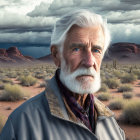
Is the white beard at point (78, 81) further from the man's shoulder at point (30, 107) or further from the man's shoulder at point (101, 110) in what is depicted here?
the man's shoulder at point (30, 107)

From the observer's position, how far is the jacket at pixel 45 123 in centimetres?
236

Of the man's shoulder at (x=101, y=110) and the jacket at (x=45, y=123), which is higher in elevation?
the jacket at (x=45, y=123)

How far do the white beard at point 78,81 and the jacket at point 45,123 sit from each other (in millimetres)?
224

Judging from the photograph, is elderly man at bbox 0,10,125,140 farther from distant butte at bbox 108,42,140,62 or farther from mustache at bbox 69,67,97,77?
distant butte at bbox 108,42,140,62

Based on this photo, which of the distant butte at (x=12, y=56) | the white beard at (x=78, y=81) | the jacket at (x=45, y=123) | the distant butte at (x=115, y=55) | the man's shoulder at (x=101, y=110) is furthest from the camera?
the distant butte at (x=12, y=56)

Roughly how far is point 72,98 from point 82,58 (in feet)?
1.41

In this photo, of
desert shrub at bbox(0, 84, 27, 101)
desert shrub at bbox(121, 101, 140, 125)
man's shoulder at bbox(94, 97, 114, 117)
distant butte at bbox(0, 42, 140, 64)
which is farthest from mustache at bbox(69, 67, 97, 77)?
distant butte at bbox(0, 42, 140, 64)

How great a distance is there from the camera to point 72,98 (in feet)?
8.94

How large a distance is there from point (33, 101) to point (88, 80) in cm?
72

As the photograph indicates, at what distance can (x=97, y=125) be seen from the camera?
284cm

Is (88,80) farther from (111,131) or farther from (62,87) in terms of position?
(111,131)

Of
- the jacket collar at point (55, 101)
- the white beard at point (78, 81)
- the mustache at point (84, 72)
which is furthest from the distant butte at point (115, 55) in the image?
the jacket collar at point (55, 101)

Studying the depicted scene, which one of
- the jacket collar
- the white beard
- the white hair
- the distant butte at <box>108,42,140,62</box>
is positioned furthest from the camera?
the distant butte at <box>108,42,140,62</box>

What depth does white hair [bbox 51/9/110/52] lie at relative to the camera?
2703mm
